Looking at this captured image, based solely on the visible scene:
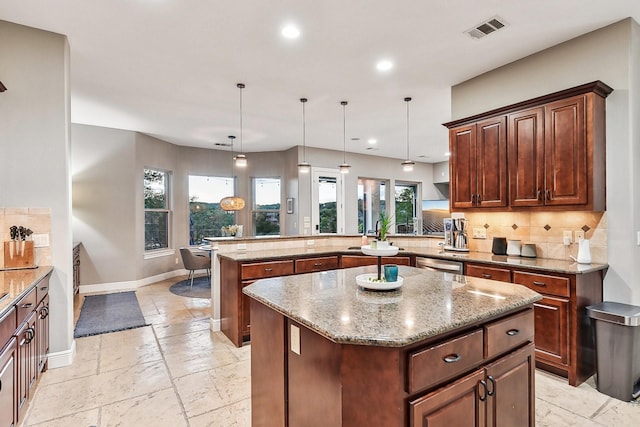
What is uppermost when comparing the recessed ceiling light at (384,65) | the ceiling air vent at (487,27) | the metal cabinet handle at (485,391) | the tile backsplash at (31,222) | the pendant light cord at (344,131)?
the recessed ceiling light at (384,65)

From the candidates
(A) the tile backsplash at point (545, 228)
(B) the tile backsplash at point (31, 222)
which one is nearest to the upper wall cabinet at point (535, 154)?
(A) the tile backsplash at point (545, 228)

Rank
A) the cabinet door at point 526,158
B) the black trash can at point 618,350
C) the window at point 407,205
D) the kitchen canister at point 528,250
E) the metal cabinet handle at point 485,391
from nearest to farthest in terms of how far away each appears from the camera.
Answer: the metal cabinet handle at point 485,391 → the black trash can at point 618,350 → the cabinet door at point 526,158 → the kitchen canister at point 528,250 → the window at point 407,205

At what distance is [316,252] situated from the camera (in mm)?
4094

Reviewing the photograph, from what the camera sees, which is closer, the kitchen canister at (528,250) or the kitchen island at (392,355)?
the kitchen island at (392,355)

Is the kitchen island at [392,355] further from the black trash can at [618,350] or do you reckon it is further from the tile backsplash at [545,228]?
the tile backsplash at [545,228]

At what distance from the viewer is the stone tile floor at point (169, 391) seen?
7.47 ft

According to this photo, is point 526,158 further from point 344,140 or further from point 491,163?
point 344,140

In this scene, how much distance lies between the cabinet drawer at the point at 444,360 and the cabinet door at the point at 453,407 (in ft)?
0.14

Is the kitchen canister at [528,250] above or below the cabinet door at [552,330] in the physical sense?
above

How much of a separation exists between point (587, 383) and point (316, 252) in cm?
276

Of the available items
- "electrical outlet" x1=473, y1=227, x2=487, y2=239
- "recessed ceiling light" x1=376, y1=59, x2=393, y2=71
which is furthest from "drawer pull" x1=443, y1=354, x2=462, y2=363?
"recessed ceiling light" x1=376, y1=59, x2=393, y2=71

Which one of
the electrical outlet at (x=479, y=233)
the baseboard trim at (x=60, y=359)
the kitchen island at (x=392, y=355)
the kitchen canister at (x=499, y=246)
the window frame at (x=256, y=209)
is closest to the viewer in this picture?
the kitchen island at (x=392, y=355)

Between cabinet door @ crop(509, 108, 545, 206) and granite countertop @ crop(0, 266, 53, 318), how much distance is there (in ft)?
13.0

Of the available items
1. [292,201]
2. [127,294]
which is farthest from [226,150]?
[127,294]
